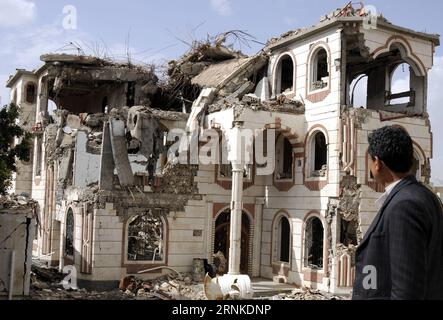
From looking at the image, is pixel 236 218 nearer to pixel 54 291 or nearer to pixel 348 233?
pixel 348 233

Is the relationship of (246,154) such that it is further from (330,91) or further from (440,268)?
(440,268)

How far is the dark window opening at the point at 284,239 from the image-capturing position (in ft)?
73.0

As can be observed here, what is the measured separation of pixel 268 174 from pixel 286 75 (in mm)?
4627

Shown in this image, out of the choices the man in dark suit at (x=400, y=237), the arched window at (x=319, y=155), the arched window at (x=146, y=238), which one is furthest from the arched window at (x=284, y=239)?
the man in dark suit at (x=400, y=237)

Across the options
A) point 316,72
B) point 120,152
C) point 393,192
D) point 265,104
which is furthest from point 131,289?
point 393,192

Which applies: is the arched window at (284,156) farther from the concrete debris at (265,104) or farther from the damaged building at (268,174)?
the concrete debris at (265,104)

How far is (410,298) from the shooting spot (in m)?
2.96

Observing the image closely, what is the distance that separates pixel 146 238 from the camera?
70.9 ft

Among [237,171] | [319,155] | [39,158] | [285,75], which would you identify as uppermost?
[285,75]

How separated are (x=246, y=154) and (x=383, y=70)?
7.43 meters

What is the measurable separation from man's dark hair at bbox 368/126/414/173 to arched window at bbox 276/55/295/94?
19137 mm

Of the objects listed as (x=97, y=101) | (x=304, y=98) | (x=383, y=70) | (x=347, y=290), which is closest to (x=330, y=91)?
(x=304, y=98)

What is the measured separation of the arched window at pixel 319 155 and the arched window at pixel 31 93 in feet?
57.5

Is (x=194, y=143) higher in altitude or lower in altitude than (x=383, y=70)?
lower
